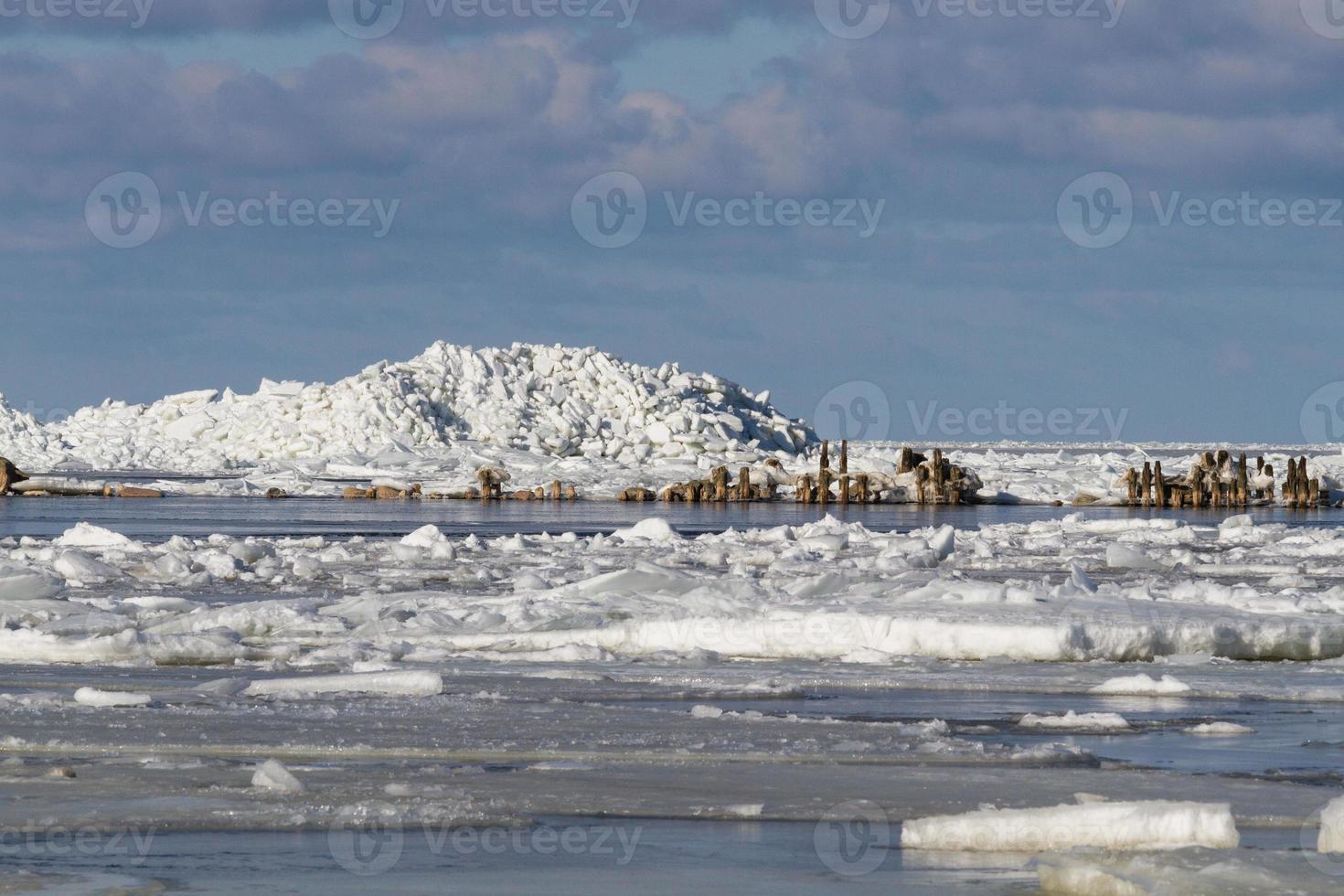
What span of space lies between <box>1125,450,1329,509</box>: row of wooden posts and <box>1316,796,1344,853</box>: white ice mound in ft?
183

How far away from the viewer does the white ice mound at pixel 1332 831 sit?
543 centimetres

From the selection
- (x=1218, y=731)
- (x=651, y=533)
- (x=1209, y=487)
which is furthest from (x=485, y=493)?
(x=1218, y=731)

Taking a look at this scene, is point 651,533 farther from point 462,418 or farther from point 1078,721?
point 462,418

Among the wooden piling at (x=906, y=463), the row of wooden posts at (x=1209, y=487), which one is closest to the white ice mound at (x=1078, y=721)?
the row of wooden posts at (x=1209, y=487)

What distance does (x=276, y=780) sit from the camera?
6.48 metres

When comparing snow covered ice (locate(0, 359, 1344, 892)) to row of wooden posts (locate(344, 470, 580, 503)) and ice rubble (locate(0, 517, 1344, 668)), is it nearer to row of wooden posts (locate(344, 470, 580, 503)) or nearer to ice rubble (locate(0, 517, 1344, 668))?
ice rubble (locate(0, 517, 1344, 668))

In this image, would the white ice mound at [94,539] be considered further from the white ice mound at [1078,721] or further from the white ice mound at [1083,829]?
the white ice mound at [1083,829]

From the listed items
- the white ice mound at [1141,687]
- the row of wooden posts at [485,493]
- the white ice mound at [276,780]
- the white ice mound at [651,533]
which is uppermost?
the row of wooden posts at [485,493]

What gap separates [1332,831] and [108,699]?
591cm

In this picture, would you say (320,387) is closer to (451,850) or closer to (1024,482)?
(1024,482)

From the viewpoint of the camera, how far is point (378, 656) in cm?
1071

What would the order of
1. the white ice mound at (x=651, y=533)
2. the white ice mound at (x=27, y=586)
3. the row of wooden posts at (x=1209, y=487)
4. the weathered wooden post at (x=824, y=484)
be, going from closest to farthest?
the white ice mound at (x=27, y=586) < the white ice mound at (x=651, y=533) < the row of wooden posts at (x=1209, y=487) < the weathered wooden post at (x=824, y=484)

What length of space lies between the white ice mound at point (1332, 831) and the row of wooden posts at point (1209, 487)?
5580cm

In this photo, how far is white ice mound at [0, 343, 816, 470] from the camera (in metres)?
82.4
